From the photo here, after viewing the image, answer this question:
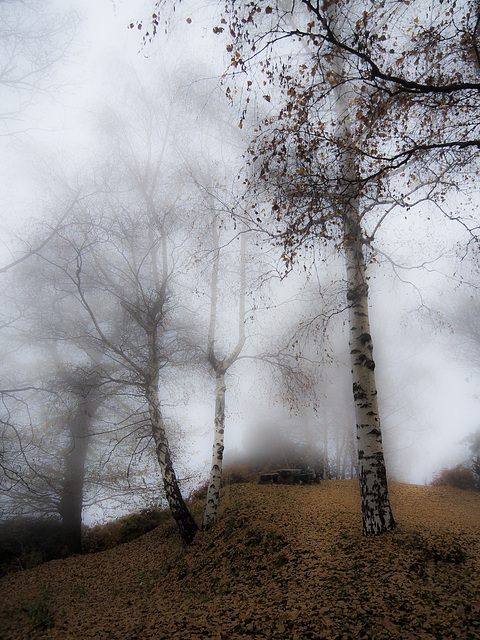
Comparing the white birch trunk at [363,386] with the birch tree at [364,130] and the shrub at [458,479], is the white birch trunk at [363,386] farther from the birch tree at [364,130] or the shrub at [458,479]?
the shrub at [458,479]

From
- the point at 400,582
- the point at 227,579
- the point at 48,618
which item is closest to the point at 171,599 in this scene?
the point at 227,579

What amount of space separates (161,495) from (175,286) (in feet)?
23.6

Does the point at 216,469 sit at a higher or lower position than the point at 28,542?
higher

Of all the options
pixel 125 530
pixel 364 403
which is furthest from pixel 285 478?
pixel 364 403

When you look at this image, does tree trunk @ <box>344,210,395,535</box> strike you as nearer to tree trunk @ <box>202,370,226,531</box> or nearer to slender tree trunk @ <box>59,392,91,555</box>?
tree trunk @ <box>202,370,226,531</box>

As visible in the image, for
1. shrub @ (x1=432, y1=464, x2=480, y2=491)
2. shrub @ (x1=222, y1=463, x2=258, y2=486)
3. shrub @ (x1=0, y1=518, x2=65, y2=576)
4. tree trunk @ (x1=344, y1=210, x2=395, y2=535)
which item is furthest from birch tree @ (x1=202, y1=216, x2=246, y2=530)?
shrub @ (x1=432, y1=464, x2=480, y2=491)

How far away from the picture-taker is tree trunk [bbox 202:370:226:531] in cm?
857

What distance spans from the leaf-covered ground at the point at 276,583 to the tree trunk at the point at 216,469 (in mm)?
382

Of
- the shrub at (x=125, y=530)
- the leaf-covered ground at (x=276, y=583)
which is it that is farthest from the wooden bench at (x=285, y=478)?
the shrub at (x=125, y=530)

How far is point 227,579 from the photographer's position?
5703 mm

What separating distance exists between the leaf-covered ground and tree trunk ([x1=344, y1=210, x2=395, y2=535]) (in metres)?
0.36

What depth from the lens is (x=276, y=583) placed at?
484 cm

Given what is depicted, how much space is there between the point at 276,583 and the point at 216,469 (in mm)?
4077

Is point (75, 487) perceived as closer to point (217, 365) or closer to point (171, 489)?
point (171, 489)
